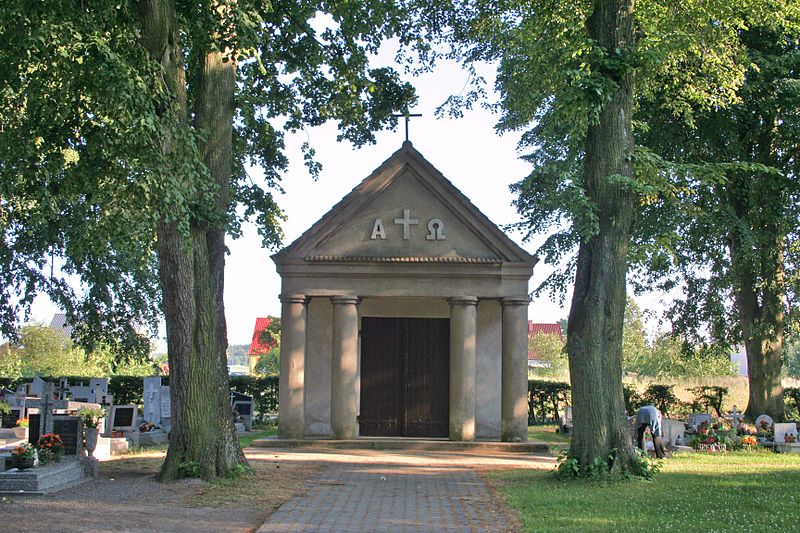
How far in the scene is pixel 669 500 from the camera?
1234 cm

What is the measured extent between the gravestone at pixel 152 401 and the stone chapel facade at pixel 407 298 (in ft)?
16.8

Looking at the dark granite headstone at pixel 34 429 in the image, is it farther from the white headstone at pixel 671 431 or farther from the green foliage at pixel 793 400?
the green foliage at pixel 793 400

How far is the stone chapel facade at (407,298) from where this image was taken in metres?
20.9

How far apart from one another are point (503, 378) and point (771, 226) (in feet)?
34.3

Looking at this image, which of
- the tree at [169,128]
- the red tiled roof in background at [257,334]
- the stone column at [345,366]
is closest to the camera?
the tree at [169,128]

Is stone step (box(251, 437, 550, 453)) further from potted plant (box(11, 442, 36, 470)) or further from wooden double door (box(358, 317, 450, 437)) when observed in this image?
potted plant (box(11, 442, 36, 470))

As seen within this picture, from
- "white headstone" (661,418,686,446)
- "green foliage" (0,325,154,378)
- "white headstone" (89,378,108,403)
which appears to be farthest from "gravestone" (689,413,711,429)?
A: "green foliage" (0,325,154,378)

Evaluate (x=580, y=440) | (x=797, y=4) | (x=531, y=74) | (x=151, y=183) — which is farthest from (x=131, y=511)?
(x=797, y=4)

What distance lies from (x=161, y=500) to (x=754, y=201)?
→ 63.1 feet

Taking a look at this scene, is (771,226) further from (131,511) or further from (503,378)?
(131,511)

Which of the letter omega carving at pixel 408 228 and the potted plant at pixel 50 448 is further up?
the letter omega carving at pixel 408 228

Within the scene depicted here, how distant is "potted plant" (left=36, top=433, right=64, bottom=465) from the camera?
45.1 ft

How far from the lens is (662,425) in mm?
21906

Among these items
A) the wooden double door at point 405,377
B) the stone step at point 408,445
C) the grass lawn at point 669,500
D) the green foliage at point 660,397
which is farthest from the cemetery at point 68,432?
the green foliage at point 660,397
